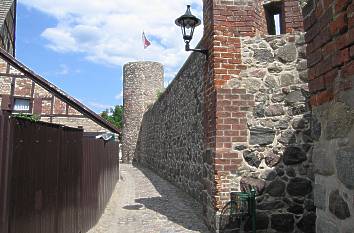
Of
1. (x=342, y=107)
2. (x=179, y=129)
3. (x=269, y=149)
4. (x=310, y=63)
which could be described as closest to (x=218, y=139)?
(x=269, y=149)

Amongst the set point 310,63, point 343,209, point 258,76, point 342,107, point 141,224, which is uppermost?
point 258,76

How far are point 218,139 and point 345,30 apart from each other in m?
3.42

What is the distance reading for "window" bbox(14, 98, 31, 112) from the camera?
13156mm

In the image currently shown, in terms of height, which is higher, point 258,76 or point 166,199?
point 258,76

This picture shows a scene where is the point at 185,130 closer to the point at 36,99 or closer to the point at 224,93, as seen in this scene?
the point at 224,93

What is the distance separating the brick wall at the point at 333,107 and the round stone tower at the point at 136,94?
26.9 metres

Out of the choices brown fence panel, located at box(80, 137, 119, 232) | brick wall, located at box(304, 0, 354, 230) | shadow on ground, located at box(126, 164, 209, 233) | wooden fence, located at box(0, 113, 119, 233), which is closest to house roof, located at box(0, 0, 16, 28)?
shadow on ground, located at box(126, 164, 209, 233)

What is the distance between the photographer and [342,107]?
2.27 metres

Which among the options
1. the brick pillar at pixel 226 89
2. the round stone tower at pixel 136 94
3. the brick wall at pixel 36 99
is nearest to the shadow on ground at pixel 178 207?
the brick pillar at pixel 226 89

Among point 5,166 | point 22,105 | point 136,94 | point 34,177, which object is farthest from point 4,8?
point 5,166

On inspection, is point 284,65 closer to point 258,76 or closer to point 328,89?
point 258,76

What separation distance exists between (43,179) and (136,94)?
25.8 metres

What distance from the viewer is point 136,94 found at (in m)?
29.5

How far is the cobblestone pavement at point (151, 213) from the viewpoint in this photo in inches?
250
